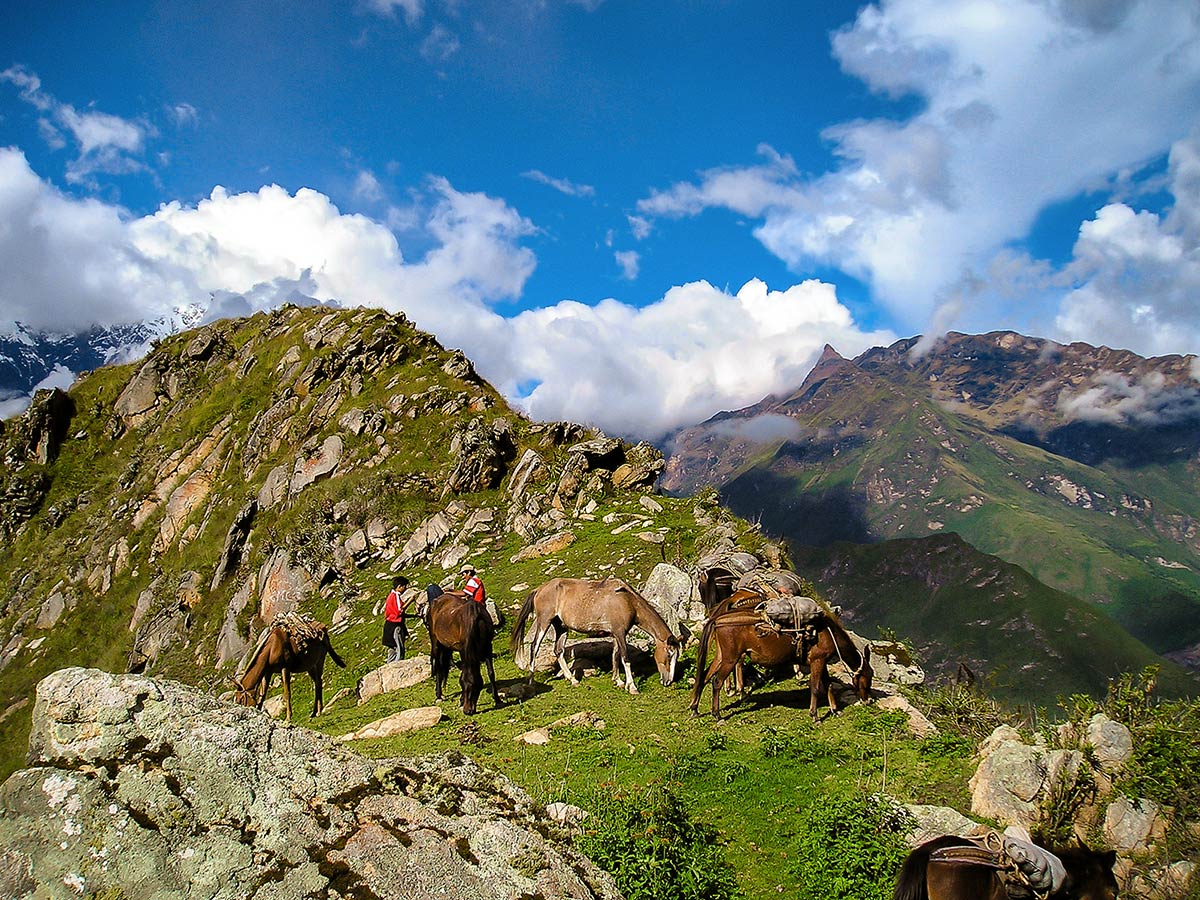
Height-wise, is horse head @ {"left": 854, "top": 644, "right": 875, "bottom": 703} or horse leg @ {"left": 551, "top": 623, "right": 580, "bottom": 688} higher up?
horse leg @ {"left": 551, "top": 623, "right": 580, "bottom": 688}

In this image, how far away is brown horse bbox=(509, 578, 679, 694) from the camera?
17.0 meters

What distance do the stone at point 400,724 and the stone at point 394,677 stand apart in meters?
4.65

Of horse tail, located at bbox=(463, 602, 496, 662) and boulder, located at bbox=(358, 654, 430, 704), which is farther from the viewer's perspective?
boulder, located at bbox=(358, 654, 430, 704)

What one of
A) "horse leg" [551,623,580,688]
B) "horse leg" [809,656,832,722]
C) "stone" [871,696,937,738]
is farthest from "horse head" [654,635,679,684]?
"stone" [871,696,937,738]

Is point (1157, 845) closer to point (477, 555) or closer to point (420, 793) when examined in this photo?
point (420, 793)

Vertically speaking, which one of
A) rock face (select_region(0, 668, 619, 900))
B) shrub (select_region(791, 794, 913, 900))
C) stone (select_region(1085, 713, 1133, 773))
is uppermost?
rock face (select_region(0, 668, 619, 900))

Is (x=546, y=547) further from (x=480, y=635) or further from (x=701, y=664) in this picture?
(x=701, y=664)

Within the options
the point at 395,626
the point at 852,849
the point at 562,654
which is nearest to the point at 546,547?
the point at 395,626

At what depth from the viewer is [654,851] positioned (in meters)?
7.48

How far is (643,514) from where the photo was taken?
31312 mm

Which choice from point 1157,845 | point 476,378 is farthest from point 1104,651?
point 1157,845

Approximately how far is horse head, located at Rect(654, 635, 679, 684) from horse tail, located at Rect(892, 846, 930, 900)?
10.3 m

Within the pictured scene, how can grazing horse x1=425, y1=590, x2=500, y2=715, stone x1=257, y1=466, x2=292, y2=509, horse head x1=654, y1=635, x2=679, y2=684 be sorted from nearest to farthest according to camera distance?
grazing horse x1=425, y1=590, x2=500, y2=715
horse head x1=654, y1=635, x2=679, y2=684
stone x1=257, y1=466, x2=292, y2=509

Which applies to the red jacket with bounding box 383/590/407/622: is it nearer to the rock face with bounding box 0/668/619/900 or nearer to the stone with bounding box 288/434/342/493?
the rock face with bounding box 0/668/619/900
